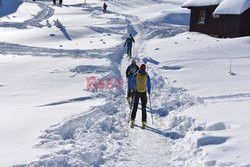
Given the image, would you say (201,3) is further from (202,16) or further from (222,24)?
(222,24)

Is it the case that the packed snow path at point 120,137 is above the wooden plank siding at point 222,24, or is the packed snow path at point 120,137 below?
below

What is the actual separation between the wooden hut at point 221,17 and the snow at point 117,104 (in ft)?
6.94

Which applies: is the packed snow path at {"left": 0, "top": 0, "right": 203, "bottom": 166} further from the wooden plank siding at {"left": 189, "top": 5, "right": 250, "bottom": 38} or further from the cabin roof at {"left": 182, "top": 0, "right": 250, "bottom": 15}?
the wooden plank siding at {"left": 189, "top": 5, "right": 250, "bottom": 38}

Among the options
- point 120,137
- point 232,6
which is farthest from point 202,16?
point 120,137

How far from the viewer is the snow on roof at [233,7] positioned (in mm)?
25062

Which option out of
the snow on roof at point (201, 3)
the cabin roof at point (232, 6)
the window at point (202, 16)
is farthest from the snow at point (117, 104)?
the window at point (202, 16)

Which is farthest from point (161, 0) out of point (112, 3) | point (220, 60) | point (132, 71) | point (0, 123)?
point (0, 123)

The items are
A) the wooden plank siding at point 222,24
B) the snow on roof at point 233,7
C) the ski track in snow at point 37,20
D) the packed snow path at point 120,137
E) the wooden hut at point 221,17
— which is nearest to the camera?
the packed snow path at point 120,137

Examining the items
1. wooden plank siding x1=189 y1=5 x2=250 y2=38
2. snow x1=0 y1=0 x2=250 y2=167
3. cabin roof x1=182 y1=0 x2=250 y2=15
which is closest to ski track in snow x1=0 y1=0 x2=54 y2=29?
snow x1=0 y1=0 x2=250 y2=167

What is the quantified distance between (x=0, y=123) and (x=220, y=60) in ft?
43.1

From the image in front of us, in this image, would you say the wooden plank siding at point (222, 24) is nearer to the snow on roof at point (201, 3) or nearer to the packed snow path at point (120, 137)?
the snow on roof at point (201, 3)

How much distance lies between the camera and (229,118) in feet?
32.4

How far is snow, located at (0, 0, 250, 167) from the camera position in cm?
799

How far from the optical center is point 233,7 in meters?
25.5
